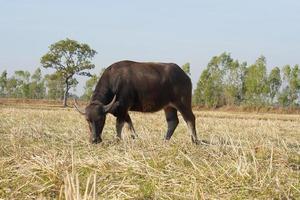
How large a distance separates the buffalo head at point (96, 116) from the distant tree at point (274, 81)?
58214 mm

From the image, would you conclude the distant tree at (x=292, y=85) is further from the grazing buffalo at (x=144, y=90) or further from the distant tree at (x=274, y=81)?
the grazing buffalo at (x=144, y=90)

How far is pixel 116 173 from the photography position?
4.35 meters

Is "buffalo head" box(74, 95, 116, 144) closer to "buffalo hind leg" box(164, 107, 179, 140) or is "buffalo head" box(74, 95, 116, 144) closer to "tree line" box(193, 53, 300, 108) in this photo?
"buffalo hind leg" box(164, 107, 179, 140)

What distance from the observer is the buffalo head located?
9.34 metres

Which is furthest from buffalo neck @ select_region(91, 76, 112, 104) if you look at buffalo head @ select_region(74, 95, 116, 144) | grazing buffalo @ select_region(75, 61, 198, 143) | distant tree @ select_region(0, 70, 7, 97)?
distant tree @ select_region(0, 70, 7, 97)

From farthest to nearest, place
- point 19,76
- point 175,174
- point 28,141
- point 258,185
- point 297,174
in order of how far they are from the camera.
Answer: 1. point 19,76
2. point 28,141
3. point 297,174
4. point 175,174
5. point 258,185

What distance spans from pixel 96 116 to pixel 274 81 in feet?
196

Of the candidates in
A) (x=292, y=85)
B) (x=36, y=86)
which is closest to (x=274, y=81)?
(x=292, y=85)

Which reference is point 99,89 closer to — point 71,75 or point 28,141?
point 28,141

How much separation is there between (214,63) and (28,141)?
65060mm

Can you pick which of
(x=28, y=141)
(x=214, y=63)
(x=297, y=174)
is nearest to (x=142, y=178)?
(x=297, y=174)

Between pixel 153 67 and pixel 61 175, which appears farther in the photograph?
pixel 153 67

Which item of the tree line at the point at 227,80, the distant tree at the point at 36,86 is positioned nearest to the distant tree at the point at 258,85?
the tree line at the point at 227,80

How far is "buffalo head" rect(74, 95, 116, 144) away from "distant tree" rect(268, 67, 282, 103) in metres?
58.2
